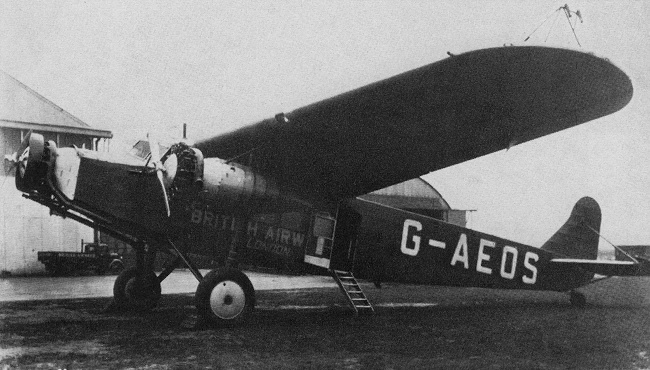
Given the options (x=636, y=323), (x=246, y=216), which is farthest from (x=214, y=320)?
(x=636, y=323)

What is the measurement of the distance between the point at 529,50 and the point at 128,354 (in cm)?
509

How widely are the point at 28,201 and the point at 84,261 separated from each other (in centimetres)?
303

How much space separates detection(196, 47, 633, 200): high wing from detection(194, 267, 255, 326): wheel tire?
5.16ft

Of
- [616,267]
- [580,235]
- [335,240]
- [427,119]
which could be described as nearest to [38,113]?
[335,240]

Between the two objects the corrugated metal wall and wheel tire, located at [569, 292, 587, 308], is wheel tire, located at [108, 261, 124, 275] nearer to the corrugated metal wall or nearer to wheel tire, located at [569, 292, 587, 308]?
the corrugated metal wall

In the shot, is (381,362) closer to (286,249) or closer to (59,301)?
(286,249)

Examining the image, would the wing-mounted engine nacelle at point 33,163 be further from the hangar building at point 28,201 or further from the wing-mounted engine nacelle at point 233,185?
the hangar building at point 28,201

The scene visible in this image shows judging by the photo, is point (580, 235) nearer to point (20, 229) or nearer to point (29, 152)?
point (29, 152)

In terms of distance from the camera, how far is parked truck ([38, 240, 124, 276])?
64.5 feet

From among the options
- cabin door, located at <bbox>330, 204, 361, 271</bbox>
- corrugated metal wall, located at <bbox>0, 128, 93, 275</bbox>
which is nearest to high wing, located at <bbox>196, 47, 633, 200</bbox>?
cabin door, located at <bbox>330, 204, 361, 271</bbox>

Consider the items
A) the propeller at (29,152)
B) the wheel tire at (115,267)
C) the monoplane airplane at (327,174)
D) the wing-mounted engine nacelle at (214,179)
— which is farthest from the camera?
the wheel tire at (115,267)

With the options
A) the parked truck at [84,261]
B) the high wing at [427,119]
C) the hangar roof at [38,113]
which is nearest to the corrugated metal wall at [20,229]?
the parked truck at [84,261]

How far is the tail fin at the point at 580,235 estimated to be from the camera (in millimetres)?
11211

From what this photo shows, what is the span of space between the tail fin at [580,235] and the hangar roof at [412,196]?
1610 cm
